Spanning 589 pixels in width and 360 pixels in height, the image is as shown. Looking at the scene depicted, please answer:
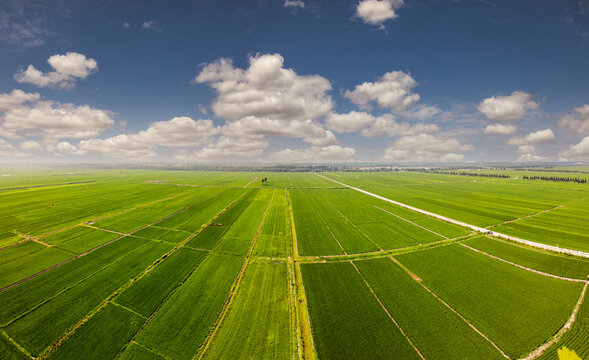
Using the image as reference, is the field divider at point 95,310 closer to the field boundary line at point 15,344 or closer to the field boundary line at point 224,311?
the field boundary line at point 15,344

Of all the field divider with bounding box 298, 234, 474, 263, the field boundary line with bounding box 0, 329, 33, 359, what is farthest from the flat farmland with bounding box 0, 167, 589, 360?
the field divider with bounding box 298, 234, 474, 263

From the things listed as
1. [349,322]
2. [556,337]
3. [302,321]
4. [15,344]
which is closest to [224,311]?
[302,321]

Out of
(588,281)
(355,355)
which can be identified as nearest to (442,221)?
(588,281)

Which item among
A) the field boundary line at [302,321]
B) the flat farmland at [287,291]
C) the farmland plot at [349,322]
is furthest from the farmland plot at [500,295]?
the field boundary line at [302,321]

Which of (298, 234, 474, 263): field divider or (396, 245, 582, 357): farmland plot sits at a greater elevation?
(298, 234, 474, 263): field divider

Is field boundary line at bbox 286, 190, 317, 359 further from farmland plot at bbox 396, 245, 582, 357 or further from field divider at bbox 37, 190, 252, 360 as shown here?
farmland plot at bbox 396, 245, 582, 357

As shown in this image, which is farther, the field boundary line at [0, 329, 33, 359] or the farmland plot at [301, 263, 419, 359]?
the farmland plot at [301, 263, 419, 359]

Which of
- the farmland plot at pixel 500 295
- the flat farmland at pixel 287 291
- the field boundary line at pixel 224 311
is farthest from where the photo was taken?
the farmland plot at pixel 500 295

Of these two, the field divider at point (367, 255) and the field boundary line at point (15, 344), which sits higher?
the field divider at point (367, 255)

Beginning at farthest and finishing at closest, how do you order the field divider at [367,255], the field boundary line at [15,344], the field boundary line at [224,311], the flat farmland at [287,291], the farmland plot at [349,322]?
1. the field divider at [367,255]
2. the flat farmland at [287,291]
3. the farmland plot at [349,322]
4. the field boundary line at [224,311]
5. the field boundary line at [15,344]
